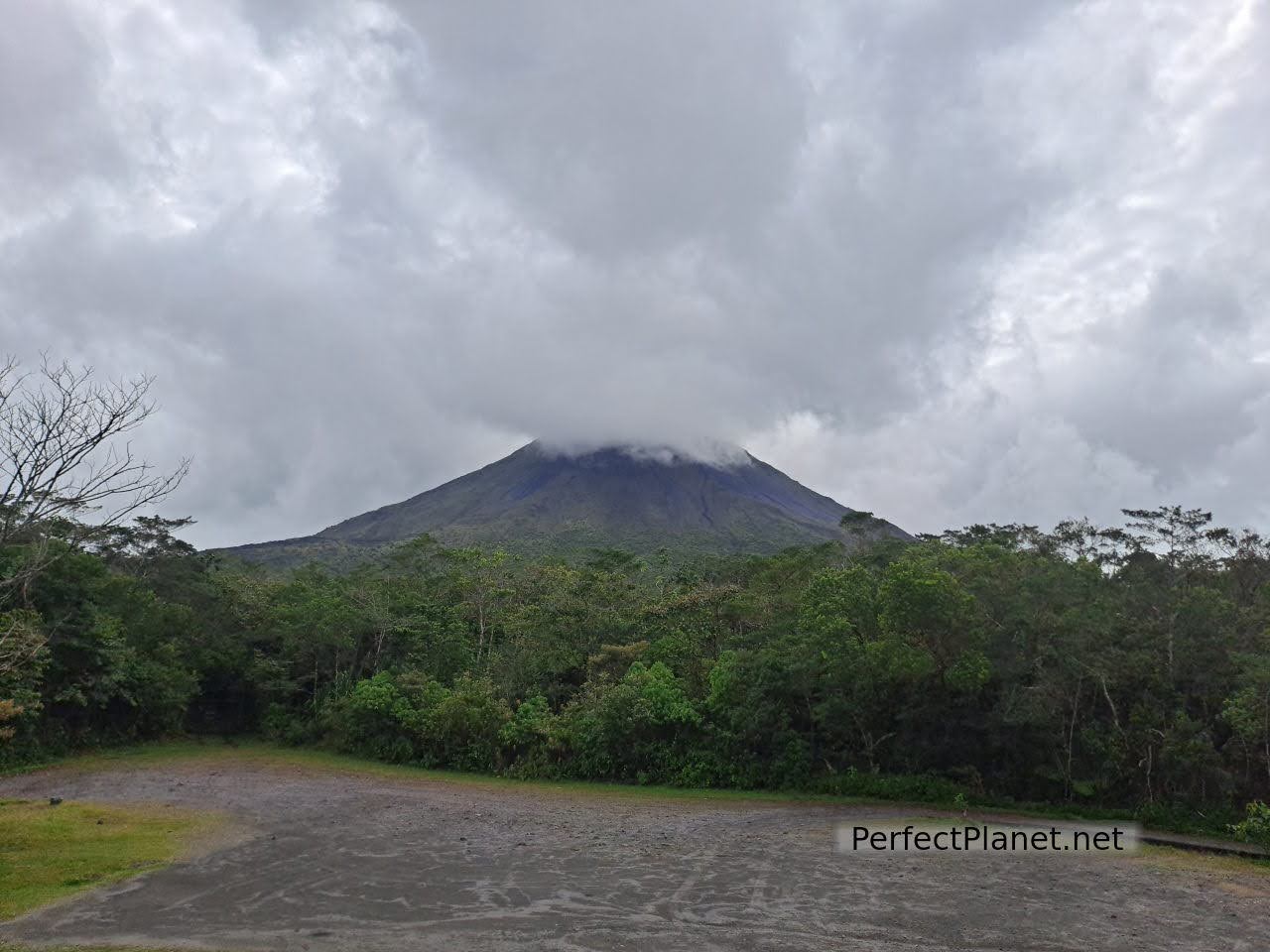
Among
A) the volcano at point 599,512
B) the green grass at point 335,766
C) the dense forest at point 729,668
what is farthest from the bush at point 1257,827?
the volcano at point 599,512

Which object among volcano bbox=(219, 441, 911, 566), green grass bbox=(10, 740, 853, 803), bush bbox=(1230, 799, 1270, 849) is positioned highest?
volcano bbox=(219, 441, 911, 566)

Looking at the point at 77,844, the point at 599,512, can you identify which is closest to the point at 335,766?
the point at 77,844

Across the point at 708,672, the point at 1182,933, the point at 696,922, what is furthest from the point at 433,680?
the point at 1182,933

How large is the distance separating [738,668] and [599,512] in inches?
2152

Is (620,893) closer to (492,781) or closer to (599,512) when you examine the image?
(492,781)

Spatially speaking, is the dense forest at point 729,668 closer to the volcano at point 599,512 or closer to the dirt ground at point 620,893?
the dirt ground at point 620,893

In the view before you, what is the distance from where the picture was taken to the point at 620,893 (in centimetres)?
923

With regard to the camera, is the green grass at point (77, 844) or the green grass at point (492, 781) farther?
the green grass at point (492, 781)

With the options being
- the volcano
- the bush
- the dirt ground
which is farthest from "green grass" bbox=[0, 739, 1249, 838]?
the volcano

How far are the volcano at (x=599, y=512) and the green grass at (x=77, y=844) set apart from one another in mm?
40886

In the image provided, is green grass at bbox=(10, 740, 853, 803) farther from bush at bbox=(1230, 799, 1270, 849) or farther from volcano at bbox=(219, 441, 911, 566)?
volcano at bbox=(219, 441, 911, 566)

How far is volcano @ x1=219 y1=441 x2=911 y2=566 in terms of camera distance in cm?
6303

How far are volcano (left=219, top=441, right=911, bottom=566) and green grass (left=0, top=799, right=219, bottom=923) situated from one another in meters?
40.9

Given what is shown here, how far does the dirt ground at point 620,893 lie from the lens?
7.64m
